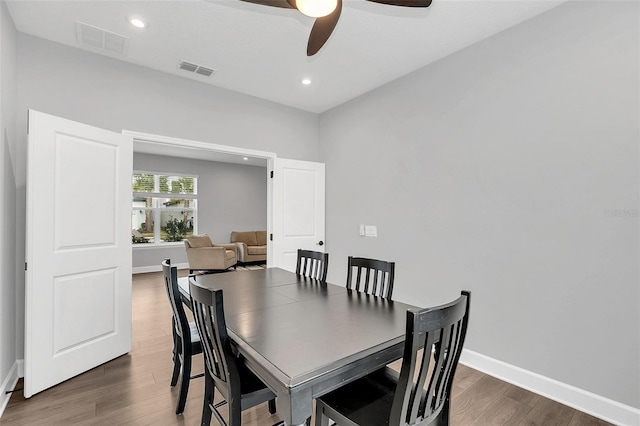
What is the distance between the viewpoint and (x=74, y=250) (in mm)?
2461

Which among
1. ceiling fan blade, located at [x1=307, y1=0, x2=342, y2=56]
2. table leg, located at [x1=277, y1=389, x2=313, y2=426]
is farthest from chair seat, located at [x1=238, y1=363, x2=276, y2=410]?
ceiling fan blade, located at [x1=307, y1=0, x2=342, y2=56]

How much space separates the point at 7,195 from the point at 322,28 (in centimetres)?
257

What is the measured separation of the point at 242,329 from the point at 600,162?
2.52 meters

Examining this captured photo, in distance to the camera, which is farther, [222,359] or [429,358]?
[222,359]

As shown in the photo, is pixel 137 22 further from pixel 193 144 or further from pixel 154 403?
pixel 154 403

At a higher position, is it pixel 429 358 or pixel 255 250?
pixel 429 358

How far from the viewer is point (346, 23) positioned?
7.95 ft

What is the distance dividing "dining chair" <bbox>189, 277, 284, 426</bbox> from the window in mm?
6790

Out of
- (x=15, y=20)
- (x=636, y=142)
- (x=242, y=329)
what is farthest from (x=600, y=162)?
(x=15, y=20)

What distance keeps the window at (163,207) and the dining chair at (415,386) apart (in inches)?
286

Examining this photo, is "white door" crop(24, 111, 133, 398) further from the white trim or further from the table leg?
the table leg

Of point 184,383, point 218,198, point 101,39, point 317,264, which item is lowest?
point 184,383

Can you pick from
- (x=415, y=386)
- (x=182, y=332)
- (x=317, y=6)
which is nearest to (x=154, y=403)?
(x=182, y=332)

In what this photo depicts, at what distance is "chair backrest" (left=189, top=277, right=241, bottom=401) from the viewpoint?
1.30 meters
